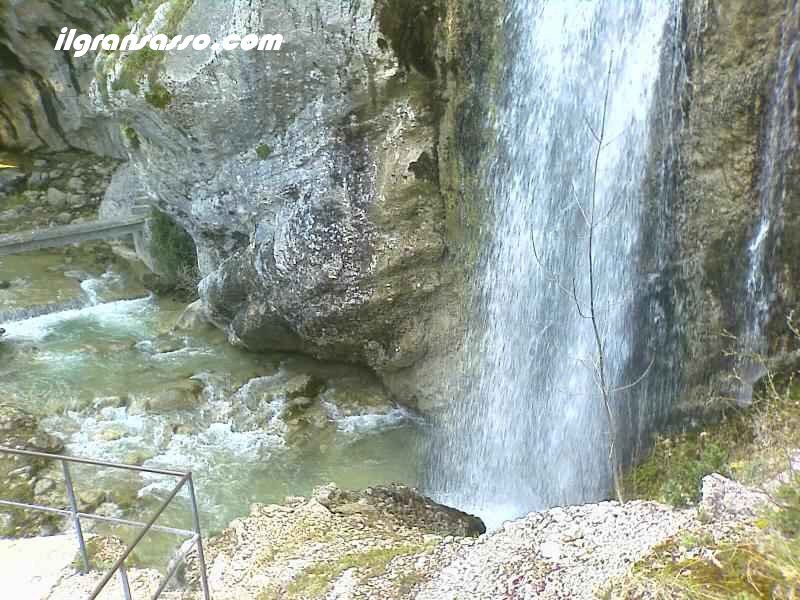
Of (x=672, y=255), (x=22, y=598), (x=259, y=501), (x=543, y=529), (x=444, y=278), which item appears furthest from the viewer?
(x=444, y=278)

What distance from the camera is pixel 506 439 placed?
9.34 m

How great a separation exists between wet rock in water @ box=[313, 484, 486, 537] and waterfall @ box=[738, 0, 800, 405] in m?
3.32

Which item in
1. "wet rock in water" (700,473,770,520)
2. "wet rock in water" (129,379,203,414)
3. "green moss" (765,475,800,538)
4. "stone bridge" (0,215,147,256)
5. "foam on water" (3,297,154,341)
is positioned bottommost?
"wet rock in water" (129,379,203,414)

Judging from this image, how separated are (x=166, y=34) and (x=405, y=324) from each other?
17.9ft

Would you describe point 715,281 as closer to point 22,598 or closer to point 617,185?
point 617,185

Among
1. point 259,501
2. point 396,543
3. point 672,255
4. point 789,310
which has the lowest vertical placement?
point 259,501

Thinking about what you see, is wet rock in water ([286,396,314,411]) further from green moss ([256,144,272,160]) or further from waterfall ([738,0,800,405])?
waterfall ([738,0,800,405])

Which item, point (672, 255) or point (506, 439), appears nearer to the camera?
point (672, 255)

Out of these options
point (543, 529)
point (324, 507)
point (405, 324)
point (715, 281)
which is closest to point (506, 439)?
point (405, 324)

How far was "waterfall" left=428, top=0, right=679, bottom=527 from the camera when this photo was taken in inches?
292

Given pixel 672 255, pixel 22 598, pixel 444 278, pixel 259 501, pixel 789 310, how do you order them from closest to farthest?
pixel 22 598 < pixel 789 310 < pixel 672 255 < pixel 259 501 < pixel 444 278

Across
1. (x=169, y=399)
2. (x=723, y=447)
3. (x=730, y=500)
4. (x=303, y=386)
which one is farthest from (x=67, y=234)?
(x=730, y=500)

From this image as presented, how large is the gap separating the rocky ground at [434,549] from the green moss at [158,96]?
237 inches

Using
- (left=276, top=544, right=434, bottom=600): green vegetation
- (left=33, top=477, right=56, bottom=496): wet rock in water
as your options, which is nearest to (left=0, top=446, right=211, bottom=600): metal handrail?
(left=276, top=544, right=434, bottom=600): green vegetation
